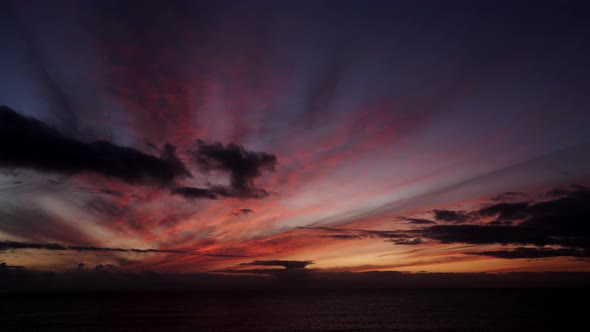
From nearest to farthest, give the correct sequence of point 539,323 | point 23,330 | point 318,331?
point 318,331
point 23,330
point 539,323

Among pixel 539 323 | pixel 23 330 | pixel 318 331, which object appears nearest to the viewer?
pixel 318 331

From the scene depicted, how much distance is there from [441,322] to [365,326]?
23.5 meters

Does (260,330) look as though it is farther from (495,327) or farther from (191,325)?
(495,327)

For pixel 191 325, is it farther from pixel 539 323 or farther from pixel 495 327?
pixel 539 323

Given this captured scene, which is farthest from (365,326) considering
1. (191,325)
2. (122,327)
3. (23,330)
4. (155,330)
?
(23,330)

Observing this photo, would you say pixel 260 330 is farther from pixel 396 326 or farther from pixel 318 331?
pixel 396 326

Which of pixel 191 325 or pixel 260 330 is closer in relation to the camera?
pixel 260 330

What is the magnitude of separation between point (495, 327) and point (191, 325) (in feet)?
243

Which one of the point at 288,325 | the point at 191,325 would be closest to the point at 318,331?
the point at 288,325

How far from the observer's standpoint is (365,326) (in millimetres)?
86750

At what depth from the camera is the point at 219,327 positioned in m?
84.7

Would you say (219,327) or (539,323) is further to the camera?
(539,323)

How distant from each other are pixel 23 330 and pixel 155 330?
1338 inches

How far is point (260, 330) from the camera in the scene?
79.6 m
